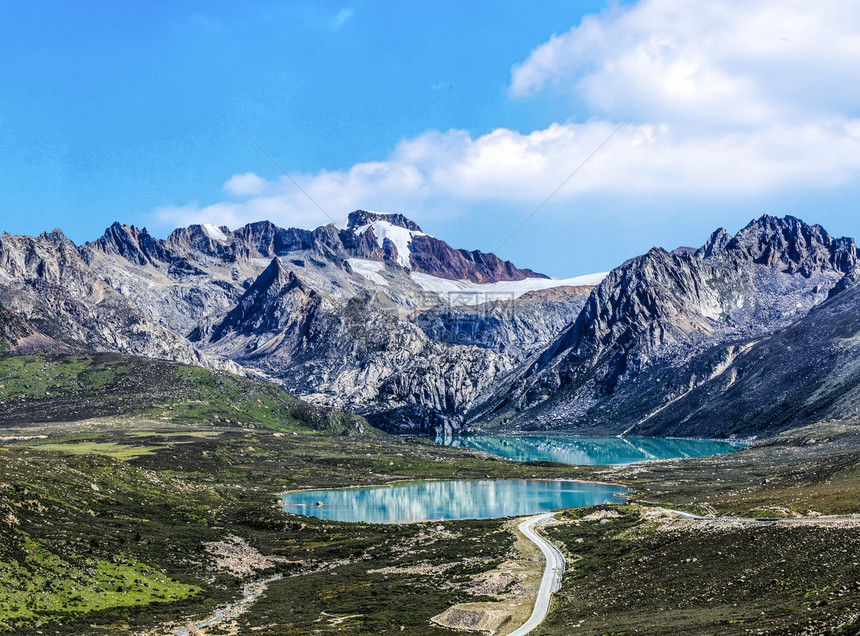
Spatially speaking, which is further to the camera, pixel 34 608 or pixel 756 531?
pixel 756 531

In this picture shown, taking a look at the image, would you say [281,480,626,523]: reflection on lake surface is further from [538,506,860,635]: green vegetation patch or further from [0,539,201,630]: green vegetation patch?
[538,506,860,635]: green vegetation patch

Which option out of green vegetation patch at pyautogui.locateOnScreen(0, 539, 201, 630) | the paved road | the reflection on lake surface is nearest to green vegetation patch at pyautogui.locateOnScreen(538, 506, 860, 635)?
the paved road

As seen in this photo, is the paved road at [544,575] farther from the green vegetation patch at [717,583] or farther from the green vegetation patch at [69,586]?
the green vegetation patch at [69,586]

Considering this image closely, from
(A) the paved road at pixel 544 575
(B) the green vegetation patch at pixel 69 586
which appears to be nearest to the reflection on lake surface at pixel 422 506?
(A) the paved road at pixel 544 575

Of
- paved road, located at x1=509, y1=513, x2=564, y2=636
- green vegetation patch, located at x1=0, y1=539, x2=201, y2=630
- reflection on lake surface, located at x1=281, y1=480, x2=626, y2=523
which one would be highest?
green vegetation patch, located at x1=0, y1=539, x2=201, y2=630

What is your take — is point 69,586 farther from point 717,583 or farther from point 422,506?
point 422,506

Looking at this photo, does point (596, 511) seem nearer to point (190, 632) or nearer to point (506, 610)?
point (506, 610)

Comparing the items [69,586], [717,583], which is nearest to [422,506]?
[69,586]

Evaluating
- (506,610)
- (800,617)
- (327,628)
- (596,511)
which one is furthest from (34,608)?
(596,511)
